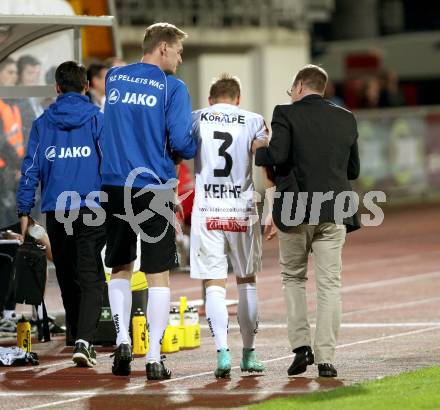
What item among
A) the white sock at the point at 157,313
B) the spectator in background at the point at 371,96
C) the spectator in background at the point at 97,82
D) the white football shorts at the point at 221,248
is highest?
the spectator in background at the point at 371,96

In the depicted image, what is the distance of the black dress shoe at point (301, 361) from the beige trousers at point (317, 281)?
0.04 meters

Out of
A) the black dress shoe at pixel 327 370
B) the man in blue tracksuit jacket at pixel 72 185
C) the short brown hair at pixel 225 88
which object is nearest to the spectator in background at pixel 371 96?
the man in blue tracksuit jacket at pixel 72 185

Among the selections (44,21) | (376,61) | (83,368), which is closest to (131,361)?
(83,368)

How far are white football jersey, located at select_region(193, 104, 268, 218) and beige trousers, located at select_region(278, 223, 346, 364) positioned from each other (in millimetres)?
420

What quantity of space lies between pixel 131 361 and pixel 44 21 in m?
2.94

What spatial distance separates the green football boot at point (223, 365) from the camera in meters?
10.2

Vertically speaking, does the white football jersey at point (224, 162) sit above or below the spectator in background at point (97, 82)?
below

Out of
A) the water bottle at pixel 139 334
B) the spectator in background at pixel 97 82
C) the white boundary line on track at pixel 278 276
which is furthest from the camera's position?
the white boundary line on track at pixel 278 276

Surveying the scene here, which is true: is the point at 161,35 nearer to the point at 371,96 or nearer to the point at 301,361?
the point at 301,361

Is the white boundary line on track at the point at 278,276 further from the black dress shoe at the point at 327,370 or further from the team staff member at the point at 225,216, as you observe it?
the black dress shoe at the point at 327,370

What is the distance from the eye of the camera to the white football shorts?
10.4 metres

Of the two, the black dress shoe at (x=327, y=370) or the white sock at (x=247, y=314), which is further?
the white sock at (x=247, y=314)

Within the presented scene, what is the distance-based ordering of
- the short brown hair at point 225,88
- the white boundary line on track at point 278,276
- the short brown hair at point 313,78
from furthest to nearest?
1. the white boundary line on track at point 278,276
2. the short brown hair at point 225,88
3. the short brown hair at point 313,78

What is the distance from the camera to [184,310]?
40.1 ft
